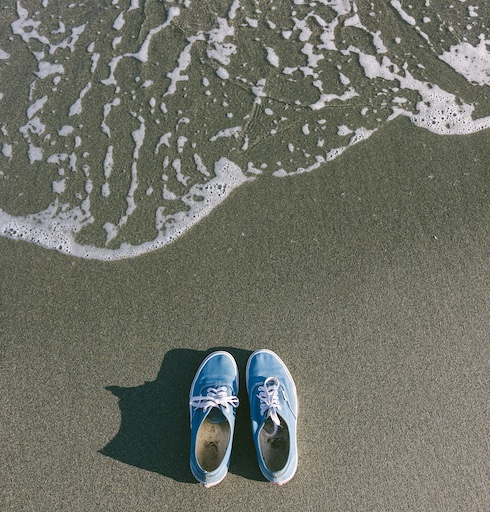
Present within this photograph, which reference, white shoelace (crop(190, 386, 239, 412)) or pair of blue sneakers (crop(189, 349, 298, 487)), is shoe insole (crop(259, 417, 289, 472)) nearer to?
pair of blue sneakers (crop(189, 349, 298, 487))

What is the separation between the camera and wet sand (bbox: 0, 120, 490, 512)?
167 cm

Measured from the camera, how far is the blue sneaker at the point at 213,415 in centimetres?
161

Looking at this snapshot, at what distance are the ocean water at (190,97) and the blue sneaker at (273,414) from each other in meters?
0.79

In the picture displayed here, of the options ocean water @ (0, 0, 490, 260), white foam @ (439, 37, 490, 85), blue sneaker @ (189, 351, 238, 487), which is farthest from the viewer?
white foam @ (439, 37, 490, 85)

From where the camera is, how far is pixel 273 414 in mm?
1668

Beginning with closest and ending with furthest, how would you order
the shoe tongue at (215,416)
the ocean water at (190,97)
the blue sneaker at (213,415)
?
the blue sneaker at (213,415), the shoe tongue at (215,416), the ocean water at (190,97)

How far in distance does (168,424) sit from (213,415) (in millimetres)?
206

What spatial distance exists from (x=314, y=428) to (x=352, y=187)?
117 centimetres

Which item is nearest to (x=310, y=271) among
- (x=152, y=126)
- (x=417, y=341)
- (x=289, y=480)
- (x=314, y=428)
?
(x=417, y=341)

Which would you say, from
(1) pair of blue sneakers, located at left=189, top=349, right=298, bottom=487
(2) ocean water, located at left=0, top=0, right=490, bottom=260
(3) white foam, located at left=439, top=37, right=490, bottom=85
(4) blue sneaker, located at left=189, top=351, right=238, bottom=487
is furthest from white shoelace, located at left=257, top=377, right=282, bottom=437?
(3) white foam, located at left=439, top=37, right=490, bottom=85

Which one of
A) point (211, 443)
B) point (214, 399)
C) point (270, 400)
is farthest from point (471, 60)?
point (211, 443)

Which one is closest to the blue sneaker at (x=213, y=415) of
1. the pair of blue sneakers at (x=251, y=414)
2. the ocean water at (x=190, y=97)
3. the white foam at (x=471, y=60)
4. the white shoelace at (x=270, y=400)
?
the pair of blue sneakers at (x=251, y=414)

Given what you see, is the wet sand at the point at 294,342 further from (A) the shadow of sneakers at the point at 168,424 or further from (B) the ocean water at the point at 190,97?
(B) the ocean water at the point at 190,97

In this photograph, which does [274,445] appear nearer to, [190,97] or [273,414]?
[273,414]
